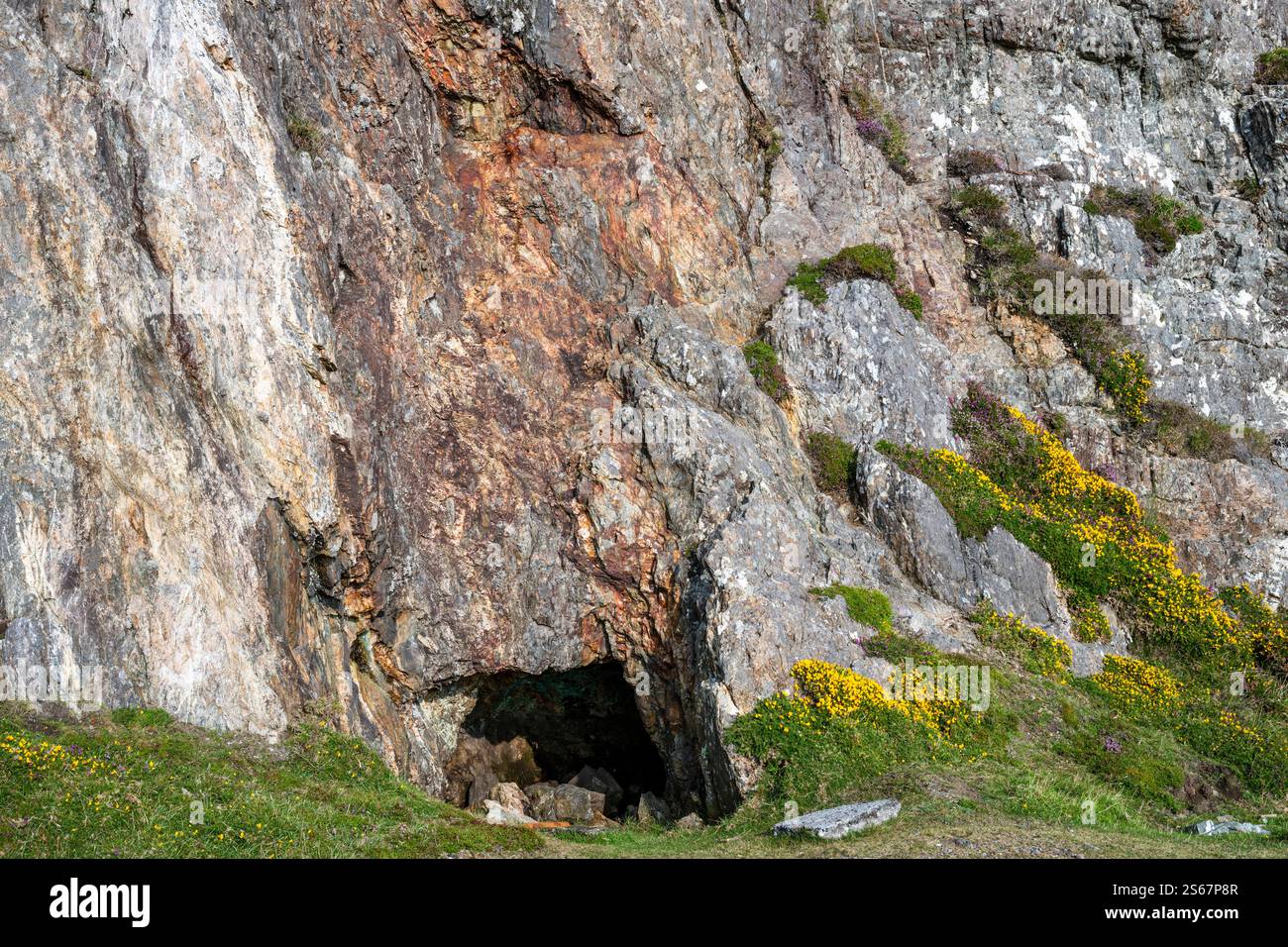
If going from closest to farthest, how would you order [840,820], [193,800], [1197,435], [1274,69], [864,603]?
[193,800] → [840,820] → [864,603] → [1197,435] → [1274,69]

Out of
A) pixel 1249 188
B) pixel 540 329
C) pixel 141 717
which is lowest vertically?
pixel 141 717

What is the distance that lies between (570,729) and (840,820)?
9.07 m

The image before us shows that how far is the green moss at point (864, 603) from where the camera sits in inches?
779

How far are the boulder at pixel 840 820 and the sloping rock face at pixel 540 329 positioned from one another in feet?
7.53

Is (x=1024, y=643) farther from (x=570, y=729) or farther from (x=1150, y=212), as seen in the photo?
(x=1150, y=212)

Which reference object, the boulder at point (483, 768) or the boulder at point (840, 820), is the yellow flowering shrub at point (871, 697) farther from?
the boulder at point (483, 768)

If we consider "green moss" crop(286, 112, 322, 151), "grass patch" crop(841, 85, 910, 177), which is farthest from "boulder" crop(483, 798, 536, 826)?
"grass patch" crop(841, 85, 910, 177)

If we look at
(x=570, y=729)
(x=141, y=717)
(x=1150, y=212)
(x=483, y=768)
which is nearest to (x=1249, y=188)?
(x=1150, y=212)

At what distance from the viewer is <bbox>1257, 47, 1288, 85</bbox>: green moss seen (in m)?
31.2

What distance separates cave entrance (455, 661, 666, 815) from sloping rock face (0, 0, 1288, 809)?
1.32 metres

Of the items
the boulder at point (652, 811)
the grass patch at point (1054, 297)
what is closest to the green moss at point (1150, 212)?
the grass patch at point (1054, 297)

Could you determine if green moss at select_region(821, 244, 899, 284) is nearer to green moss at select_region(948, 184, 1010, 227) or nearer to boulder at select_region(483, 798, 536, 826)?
green moss at select_region(948, 184, 1010, 227)

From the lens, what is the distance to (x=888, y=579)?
70.4ft

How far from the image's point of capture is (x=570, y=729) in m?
22.4
